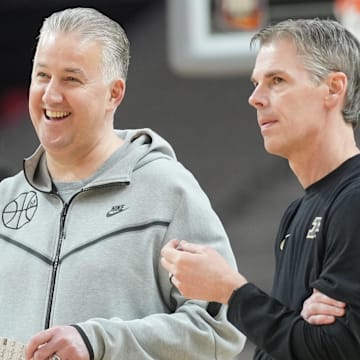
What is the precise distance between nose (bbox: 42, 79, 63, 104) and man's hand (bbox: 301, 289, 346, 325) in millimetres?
710

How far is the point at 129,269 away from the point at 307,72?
1.72 ft

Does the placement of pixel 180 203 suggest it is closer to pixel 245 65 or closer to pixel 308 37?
pixel 308 37

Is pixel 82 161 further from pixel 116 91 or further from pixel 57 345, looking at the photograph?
pixel 57 345

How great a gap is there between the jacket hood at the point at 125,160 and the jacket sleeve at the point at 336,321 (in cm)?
50

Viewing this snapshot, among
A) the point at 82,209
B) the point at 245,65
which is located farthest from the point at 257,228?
the point at 82,209

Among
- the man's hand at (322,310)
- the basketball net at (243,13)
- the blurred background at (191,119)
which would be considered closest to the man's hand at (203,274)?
the man's hand at (322,310)

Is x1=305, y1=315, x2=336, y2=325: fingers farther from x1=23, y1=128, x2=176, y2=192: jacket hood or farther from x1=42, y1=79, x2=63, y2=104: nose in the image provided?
x1=42, y1=79, x2=63, y2=104: nose

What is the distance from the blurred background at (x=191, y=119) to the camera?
27.2 feet

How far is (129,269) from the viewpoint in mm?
2102

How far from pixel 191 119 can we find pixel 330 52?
6.90m

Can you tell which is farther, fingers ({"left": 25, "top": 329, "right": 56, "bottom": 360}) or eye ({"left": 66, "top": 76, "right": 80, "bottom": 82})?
eye ({"left": 66, "top": 76, "right": 80, "bottom": 82})

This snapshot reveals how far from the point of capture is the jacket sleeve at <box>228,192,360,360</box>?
66.4 inches

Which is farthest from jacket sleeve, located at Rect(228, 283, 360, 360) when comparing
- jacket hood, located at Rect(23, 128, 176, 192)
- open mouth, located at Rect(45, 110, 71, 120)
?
open mouth, located at Rect(45, 110, 71, 120)

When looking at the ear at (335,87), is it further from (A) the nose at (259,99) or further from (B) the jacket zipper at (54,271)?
(B) the jacket zipper at (54,271)
